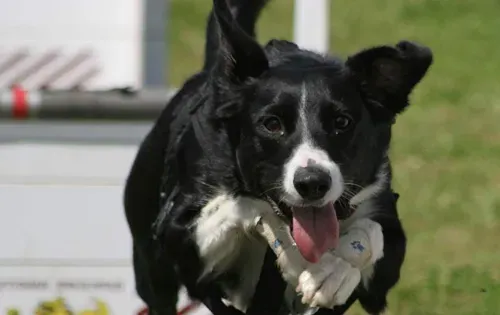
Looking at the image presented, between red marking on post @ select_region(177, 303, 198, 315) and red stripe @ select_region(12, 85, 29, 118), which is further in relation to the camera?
red stripe @ select_region(12, 85, 29, 118)

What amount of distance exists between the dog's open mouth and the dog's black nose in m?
0.12

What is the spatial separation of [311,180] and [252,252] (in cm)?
57

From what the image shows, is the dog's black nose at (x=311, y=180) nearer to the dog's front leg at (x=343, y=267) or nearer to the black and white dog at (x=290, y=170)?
the black and white dog at (x=290, y=170)

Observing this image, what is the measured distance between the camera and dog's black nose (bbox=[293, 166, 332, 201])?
2926 millimetres

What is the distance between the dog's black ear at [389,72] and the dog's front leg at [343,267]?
0.31 metres

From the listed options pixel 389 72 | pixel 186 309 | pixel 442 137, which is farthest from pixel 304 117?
pixel 442 137

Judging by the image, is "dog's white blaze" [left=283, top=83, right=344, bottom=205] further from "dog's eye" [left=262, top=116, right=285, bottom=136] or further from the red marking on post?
the red marking on post

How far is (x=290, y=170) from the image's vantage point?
9.79 ft

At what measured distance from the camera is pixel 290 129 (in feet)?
9.92

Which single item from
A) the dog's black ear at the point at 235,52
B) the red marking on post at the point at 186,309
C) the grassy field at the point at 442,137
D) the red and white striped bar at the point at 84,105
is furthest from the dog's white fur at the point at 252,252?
the grassy field at the point at 442,137

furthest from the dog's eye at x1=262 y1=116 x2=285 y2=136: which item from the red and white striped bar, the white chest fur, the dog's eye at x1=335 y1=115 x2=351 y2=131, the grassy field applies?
the grassy field

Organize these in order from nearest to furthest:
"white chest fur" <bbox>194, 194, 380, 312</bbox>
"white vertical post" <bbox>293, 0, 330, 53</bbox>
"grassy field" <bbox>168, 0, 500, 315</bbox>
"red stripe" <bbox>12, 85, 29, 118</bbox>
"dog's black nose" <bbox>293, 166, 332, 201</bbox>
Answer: "dog's black nose" <bbox>293, 166, 332, 201</bbox> < "white chest fur" <bbox>194, 194, 380, 312</bbox> < "red stripe" <bbox>12, 85, 29, 118</bbox> < "white vertical post" <bbox>293, 0, 330, 53</bbox> < "grassy field" <bbox>168, 0, 500, 315</bbox>

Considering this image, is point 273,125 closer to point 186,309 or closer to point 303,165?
point 303,165

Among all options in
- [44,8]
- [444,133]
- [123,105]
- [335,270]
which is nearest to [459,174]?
[444,133]
